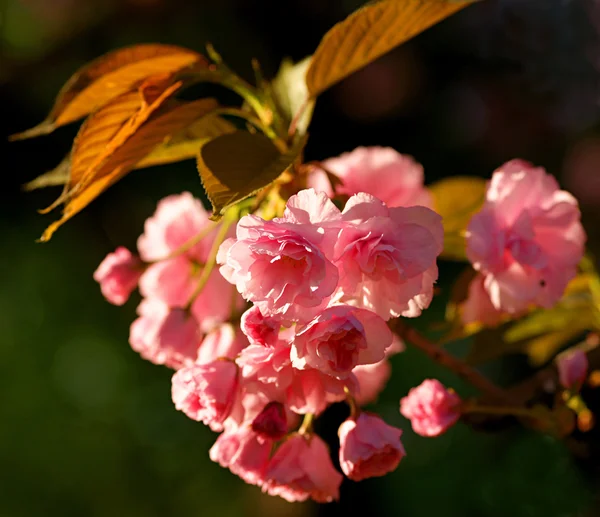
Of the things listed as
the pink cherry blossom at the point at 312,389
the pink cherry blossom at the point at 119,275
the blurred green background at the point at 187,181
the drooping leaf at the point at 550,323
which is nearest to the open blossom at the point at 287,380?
the pink cherry blossom at the point at 312,389

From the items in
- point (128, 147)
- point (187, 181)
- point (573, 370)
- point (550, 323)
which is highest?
point (128, 147)

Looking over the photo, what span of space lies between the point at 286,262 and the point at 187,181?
2065mm

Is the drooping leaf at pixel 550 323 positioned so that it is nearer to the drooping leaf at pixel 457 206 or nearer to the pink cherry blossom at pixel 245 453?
the drooping leaf at pixel 457 206

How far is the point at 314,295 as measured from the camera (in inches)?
17.7

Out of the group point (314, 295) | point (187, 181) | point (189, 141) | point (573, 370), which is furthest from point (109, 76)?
point (187, 181)

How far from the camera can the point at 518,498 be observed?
102 centimetres

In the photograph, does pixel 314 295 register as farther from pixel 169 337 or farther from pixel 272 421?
pixel 169 337

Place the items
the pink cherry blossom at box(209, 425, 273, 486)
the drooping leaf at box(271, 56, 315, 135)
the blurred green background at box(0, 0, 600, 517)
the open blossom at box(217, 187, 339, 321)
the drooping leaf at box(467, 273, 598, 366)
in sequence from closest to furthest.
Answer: the open blossom at box(217, 187, 339, 321) < the pink cherry blossom at box(209, 425, 273, 486) < the drooping leaf at box(271, 56, 315, 135) < the drooping leaf at box(467, 273, 598, 366) < the blurred green background at box(0, 0, 600, 517)

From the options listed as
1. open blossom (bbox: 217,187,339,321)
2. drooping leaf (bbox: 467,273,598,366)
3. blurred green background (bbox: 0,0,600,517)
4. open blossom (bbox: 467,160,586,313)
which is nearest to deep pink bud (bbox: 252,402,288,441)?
open blossom (bbox: 217,187,339,321)

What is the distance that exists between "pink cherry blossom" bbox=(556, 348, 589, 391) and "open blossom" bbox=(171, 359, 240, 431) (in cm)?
30

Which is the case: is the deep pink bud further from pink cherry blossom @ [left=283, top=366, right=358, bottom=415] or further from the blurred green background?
the blurred green background

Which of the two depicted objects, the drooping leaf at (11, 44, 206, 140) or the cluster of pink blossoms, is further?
the drooping leaf at (11, 44, 206, 140)

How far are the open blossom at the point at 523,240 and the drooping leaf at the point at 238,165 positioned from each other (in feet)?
0.57

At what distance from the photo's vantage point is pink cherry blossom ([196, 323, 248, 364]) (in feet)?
1.98
